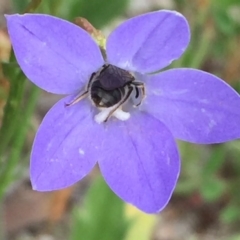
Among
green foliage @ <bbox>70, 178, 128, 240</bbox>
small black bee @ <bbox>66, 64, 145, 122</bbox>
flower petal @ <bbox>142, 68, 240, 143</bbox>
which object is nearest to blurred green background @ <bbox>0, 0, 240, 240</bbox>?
green foliage @ <bbox>70, 178, 128, 240</bbox>

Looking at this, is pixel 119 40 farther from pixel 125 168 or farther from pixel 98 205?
pixel 98 205

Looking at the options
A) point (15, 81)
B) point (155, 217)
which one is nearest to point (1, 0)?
point (155, 217)

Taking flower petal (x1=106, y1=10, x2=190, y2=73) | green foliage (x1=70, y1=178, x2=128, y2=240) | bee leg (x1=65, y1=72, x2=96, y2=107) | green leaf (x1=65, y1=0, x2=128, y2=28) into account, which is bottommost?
green foliage (x1=70, y1=178, x2=128, y2=240)

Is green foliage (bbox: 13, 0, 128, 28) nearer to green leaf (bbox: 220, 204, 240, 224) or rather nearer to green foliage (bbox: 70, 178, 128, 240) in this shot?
green foliage (bbox: 70, 178, 128, 240)

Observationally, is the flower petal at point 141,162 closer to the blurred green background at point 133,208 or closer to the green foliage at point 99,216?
the blurred green background at point 133,208

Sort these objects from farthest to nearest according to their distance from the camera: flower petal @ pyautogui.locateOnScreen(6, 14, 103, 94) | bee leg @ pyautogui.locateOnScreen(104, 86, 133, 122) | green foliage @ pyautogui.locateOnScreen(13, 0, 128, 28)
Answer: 1. green foliage @ pyautogui.locateOnScreen(13, 0, 128, 28)
2. bee leg @ pyautogui.locateOnScreen(104, 86, 133, 122)
3. flower petal @ pyautogui.locateOnScreen(6, 14, 103, 94)

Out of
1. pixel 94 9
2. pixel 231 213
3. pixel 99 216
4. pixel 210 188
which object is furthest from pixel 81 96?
pixel 231 213
